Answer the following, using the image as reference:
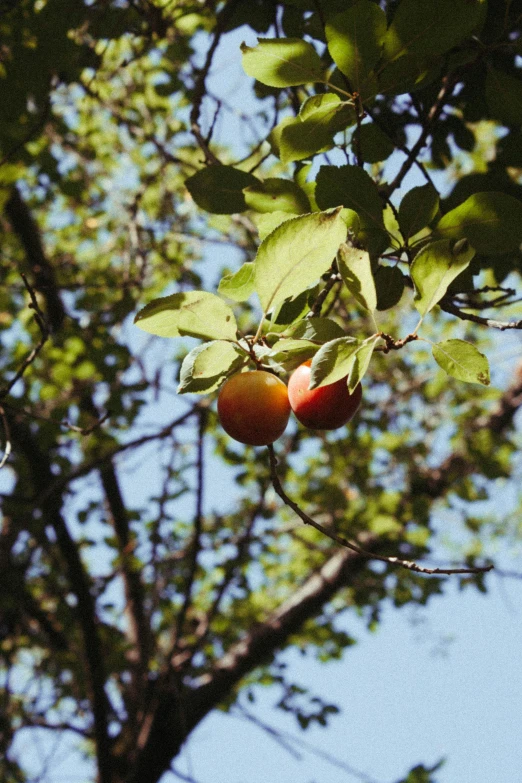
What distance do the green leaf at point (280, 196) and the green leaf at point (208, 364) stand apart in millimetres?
320

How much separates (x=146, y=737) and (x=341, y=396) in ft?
9.93

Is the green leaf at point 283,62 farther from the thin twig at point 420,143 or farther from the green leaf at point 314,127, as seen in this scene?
the thin twig at point 420,143

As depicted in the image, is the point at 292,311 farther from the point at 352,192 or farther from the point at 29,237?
the point at 29,237

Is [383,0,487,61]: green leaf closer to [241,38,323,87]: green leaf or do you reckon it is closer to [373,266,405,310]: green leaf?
[241,38,323,87]: green leaf

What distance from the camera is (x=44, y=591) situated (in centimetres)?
424

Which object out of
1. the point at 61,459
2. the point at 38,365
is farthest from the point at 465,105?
the point at 38,365

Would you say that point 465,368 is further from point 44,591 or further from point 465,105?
point 44,591

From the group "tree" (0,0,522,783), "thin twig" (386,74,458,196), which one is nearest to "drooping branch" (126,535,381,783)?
"tree" (0,0,522,783)

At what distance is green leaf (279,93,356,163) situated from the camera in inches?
42.6

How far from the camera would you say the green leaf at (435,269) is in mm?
899

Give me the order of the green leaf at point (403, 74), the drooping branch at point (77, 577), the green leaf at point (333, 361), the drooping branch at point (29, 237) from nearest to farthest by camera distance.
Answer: the green leaf at point (333, 361), the green leaf at point (403, 74), the drooping branch at point (77, 577), the drooping branch at point (29, 237)

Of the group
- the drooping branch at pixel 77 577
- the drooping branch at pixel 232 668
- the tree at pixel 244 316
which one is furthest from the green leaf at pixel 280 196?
the drooping branch at pixel 232 668

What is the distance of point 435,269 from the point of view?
0.91 metres

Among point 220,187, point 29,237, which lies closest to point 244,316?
point 29,237
